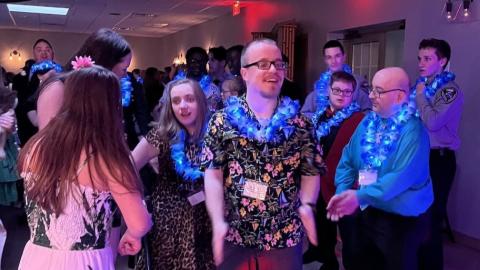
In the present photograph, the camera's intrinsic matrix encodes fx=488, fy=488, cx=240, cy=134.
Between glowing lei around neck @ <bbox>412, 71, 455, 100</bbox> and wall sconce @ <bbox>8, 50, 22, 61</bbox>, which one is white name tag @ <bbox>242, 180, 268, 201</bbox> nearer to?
glowing lei around neck @ <bbox>412, 71, 455, 100</bbox>

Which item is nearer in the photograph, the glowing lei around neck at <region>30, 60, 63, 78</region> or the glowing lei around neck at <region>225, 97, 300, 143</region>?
the glowing lei around neck at <region>225, 97, 300, 143</region>

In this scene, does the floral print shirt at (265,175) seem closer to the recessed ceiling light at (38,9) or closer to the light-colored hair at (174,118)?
the light-colored hair at (174,118)

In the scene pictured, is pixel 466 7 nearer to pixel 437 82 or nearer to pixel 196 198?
pixel 437 82

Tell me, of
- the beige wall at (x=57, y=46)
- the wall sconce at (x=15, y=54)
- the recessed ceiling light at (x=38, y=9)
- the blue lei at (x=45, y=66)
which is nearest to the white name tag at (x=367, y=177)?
the blue lei at (x=45, y=66)

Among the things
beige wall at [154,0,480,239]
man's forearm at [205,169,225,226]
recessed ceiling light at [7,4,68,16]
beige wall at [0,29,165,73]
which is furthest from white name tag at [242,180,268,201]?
beige wall at [0,29,165,73]

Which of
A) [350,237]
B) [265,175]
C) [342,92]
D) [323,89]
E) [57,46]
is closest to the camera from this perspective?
[265,175]

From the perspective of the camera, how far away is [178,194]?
2.43 meters

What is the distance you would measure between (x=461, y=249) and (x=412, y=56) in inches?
77.1

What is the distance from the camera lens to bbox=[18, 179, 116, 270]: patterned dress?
1538mm

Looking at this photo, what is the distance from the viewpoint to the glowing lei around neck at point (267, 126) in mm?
1822

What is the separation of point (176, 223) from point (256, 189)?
2.46 feet

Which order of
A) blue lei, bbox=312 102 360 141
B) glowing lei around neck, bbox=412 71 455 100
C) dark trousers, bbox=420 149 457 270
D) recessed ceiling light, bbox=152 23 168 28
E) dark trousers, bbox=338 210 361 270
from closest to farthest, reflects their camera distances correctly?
dark trousers, bbox=338 210 361 270 → dark trousers, bbox=420 149 457 270 → blue lei, bbox=312 102 360 141 → glowing lei around neck, bbox=412 71 455 100 → recessed ceiling light, bbox=152 23 168 28

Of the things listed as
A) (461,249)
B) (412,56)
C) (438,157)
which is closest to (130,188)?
(438,157)

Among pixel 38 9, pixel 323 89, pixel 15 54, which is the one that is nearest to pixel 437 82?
pixel 323 89
